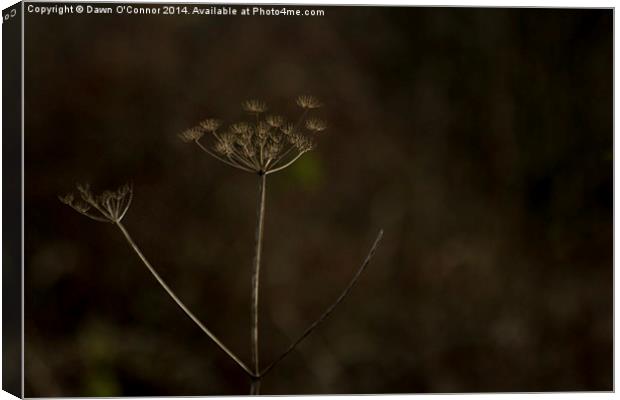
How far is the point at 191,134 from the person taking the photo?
186 inches

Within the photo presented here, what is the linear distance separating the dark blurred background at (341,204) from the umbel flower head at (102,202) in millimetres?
36

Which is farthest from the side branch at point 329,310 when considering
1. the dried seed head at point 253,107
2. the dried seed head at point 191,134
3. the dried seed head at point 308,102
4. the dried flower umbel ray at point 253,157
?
the dried seed head at point 191,134

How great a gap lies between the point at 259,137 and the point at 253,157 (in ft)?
0.27

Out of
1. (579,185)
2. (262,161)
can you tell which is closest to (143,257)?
(262,161)

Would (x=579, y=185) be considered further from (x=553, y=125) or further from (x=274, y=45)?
(x=274, y=45)

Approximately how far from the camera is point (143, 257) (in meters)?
4.67

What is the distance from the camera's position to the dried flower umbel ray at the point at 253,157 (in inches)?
183

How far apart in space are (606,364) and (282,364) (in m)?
1.32

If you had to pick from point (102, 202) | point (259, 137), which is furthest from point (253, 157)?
point (102, 202)

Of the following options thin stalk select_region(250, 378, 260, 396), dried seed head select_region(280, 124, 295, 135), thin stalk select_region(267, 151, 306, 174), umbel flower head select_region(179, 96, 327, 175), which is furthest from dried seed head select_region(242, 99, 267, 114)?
thin stalk select_region(250, 378, 260, 396)

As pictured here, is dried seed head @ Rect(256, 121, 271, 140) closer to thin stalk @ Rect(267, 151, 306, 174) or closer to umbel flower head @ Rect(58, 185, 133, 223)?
thin stalk @ Rect(267, 151, 306, 174)

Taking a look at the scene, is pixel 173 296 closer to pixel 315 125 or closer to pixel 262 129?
pixel 262 129

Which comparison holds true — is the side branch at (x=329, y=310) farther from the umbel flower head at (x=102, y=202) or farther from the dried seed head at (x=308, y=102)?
the umbel flower head at (x=102, y=202)

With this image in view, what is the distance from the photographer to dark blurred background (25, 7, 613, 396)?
15.3 feet
